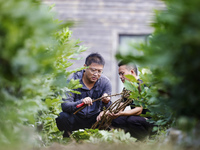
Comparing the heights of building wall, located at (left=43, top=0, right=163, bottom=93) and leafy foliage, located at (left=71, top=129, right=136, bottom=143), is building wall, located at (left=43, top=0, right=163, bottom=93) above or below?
above

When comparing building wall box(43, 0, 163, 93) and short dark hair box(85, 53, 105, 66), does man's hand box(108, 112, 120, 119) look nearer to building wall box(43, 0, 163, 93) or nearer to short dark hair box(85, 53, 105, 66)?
short dark hair box(85, 53, 105, 66)

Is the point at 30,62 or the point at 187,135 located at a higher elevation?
the point at 30,62

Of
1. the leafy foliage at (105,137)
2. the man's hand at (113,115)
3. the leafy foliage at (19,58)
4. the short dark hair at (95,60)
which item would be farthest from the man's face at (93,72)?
the leafy foliage at (19,58)

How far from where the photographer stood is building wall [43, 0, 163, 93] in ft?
31.4

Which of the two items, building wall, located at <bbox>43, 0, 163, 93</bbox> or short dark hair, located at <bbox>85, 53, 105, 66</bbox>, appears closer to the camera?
short dark hair, located at <bbox>85, 53, 105, 66</bbox>

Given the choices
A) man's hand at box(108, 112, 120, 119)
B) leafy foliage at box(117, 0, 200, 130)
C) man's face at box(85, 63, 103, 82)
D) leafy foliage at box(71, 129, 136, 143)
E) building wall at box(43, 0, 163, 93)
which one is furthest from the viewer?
building wall at box(43, 0, 163, 93)

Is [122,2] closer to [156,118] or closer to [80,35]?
[80,35]

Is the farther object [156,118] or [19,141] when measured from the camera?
[156,118]

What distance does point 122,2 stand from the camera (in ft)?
32.2

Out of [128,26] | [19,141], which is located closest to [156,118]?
[19,141]

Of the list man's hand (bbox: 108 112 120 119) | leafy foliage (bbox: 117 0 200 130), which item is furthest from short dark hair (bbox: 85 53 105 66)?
leafy foliage (bbox: 117 0 200 130)

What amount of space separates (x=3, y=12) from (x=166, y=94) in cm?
101

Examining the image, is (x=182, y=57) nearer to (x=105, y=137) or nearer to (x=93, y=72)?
(x=105, y=137)

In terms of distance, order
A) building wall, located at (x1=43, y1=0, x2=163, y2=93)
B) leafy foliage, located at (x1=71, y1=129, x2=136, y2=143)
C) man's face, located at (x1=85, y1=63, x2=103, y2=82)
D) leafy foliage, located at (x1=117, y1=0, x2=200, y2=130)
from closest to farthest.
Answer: leafy foliage, located at (x1=117, y1=0, x2=200, y2=130), leafy foliage, located at (x1=71, y1=129, x2=136, y2=143), man's face, located at (x1=85, y1=63, x2=103, y2=82), building wall, located at (x1=43, y1=0, x2=163, y2=93)
